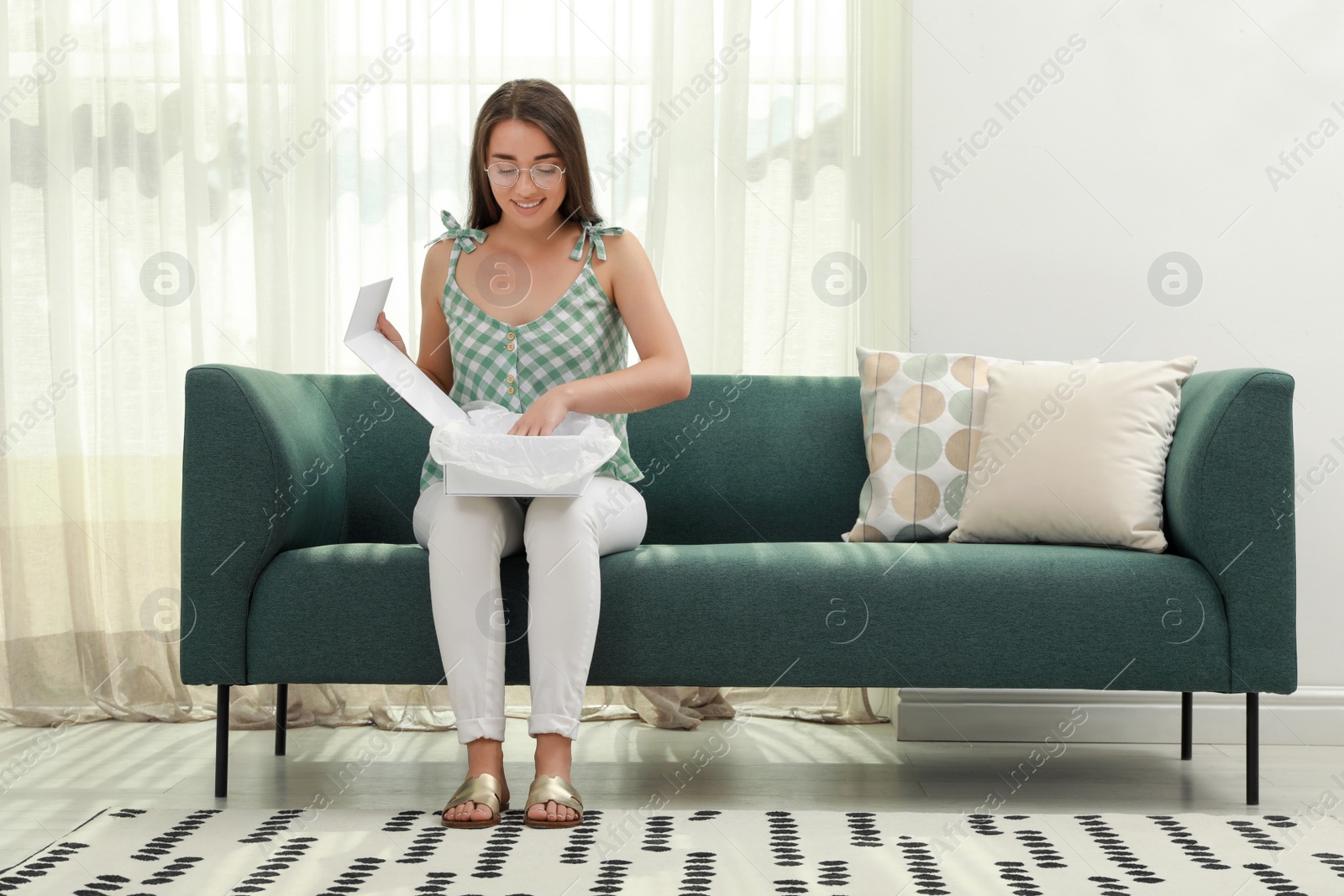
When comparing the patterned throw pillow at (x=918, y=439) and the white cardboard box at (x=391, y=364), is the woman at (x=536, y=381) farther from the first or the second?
the patterned throw pillow at (x=918, y=439)

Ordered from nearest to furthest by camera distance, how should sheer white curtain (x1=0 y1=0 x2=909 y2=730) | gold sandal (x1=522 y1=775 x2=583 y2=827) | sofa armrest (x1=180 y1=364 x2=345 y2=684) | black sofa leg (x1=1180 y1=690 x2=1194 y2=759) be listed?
gold sandal (x1=522 y1=775 x2=583 y2=827)
sofa armrest (x1=180 y1=364 x2=345 y2=684)
black sofa leg (x1=1180 y1=690 x2=1194 y2=759)
sheer white curtain (x1=0 y1=0 x2=909 y2=730)

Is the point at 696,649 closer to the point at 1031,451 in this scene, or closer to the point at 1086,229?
the point at 1031,451

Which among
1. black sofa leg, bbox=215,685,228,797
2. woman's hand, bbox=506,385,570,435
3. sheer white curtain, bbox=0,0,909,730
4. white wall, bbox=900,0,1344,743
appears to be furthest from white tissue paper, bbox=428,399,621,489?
white wall, bbox=900,0,1344,743

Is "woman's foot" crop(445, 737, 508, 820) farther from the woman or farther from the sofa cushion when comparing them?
the sofa cushion

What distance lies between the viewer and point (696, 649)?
1.74m

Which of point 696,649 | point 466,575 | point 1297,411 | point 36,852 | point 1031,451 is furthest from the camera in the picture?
point 1297,411

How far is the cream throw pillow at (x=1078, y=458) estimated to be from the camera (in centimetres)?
191

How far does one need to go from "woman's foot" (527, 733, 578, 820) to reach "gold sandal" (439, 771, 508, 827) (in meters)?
0.05

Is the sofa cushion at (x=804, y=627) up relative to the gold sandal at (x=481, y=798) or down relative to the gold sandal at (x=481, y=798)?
up

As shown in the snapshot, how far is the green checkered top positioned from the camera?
181 centimetres

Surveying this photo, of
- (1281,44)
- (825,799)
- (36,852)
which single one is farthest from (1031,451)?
(36,852)

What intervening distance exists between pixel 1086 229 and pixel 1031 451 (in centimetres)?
75

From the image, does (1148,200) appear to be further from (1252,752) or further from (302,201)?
(302,201)

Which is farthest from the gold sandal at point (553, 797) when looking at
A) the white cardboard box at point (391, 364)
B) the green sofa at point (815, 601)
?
the white cardboard box at point (391, 364)
